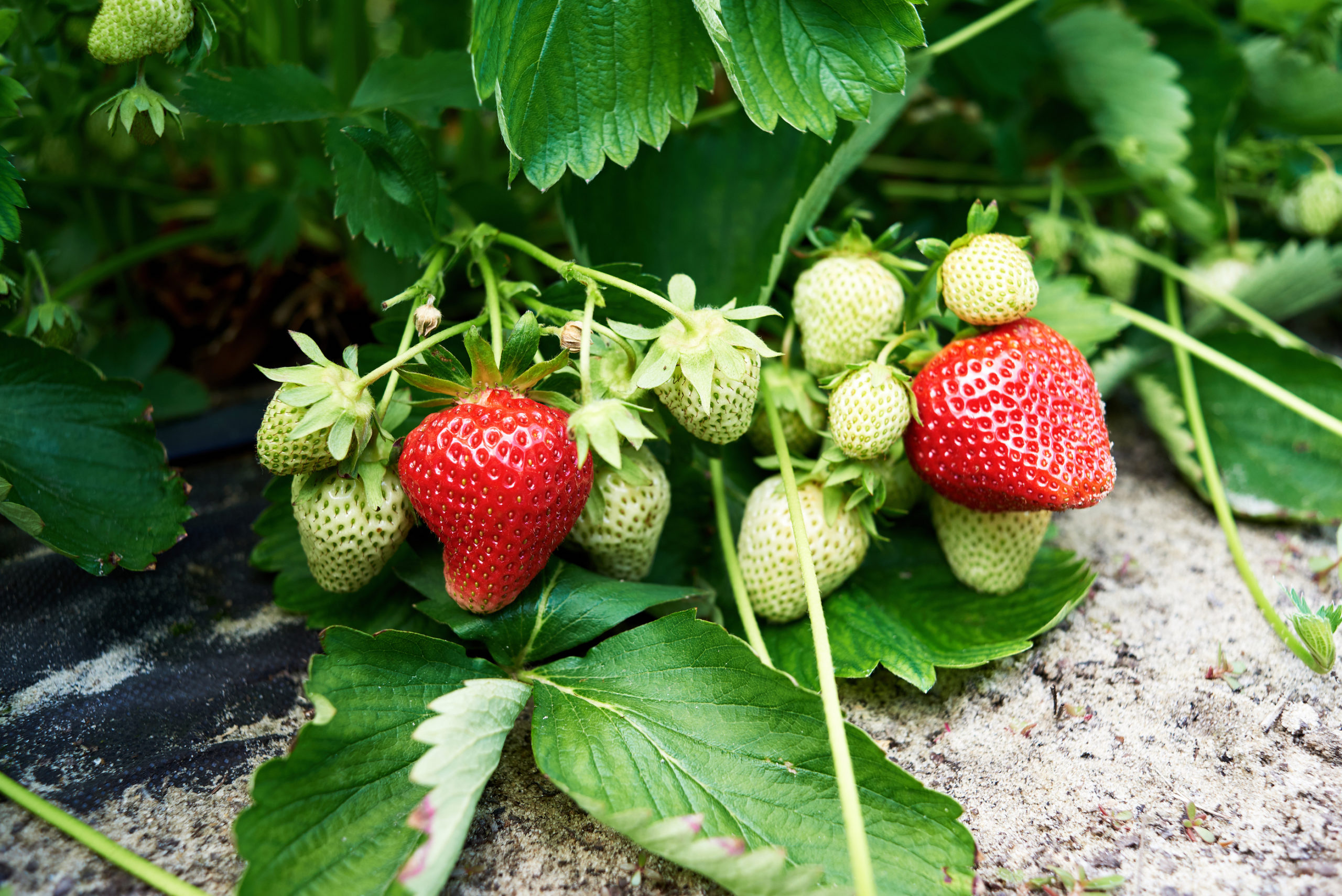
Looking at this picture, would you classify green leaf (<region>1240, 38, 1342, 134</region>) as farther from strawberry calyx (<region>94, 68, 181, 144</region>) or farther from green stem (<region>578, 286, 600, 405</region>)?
strawberry calyx (<region>94, 68, 181, 144</region>)

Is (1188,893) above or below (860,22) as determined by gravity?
below

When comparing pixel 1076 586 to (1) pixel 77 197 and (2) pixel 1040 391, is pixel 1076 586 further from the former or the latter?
(1) pixel 77 197

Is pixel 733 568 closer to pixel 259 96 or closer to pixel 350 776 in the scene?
pixel 350 776

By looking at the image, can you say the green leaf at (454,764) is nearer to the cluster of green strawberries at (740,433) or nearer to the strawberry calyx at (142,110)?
the cluster of green strawberries at (740,433)

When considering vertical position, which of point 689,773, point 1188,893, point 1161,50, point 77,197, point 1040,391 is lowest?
point 1188,893

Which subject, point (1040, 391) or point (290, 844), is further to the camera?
point (1040, 391)

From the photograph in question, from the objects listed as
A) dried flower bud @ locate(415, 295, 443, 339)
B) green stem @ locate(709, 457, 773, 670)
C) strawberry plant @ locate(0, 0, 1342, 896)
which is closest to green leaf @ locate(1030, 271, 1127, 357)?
strawberry plant @ locate(0, 0, 1342, 896)

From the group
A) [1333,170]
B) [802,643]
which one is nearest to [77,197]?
[802,643]
